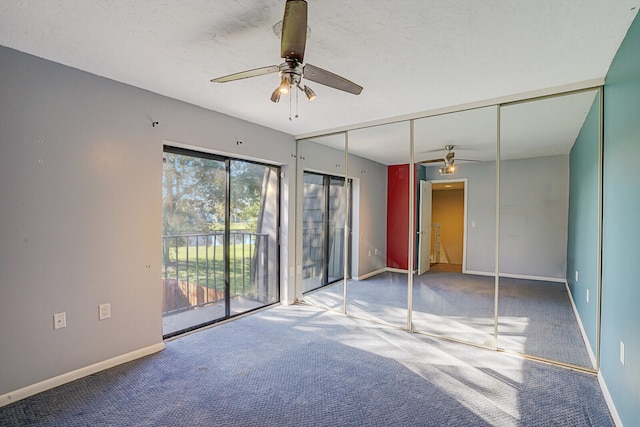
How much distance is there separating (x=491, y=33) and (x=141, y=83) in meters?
2.64

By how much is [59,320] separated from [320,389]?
6.48ft

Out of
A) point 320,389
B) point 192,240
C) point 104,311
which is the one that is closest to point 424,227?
point 320,389

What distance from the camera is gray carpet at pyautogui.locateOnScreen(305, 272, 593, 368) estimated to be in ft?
9.96

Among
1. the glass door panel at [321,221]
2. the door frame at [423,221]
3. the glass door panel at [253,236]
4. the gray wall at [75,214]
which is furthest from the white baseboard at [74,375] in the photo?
the door frame at [423,221]

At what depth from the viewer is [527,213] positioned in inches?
125

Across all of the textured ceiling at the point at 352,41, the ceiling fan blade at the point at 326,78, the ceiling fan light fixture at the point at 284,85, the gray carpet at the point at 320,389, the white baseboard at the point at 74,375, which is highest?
the textured ceiling at the point at 352,41

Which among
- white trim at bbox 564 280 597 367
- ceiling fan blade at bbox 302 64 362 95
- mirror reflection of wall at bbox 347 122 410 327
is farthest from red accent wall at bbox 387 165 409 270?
ceiling fan blade at bbox 302 64 362 95

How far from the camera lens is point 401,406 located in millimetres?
2094

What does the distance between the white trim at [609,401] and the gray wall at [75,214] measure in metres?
3.45

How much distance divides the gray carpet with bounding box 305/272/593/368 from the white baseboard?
2148 millimetres

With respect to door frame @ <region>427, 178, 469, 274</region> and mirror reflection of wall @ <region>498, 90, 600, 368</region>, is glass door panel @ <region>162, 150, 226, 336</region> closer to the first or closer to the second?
door frame @ <region>427, 178, 469, 274</region>

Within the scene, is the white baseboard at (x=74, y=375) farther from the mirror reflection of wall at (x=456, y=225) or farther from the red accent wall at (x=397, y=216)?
the red accent wall at (x=397, y=216)

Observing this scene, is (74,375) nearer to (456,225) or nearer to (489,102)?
(456,225)

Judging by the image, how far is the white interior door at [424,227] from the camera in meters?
3.83
